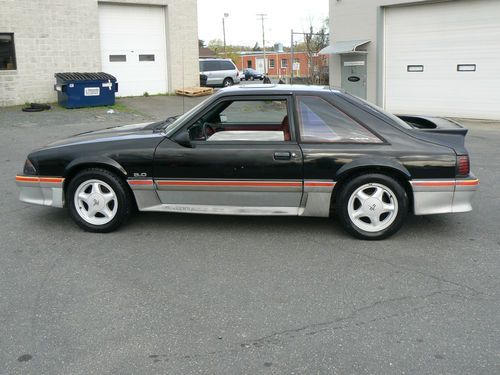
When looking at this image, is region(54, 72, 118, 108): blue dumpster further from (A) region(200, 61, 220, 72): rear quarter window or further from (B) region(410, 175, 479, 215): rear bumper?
(B) region(410, 175, 479, 215): rear bumper

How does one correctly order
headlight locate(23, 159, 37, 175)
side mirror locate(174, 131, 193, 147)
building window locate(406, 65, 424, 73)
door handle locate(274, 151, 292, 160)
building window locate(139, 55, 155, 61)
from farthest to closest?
building window locate(139, 55, 155, 61) → building window locate(406, 65, 424, 73) → headlight locate(23, 159, 37, 175) → side mirror locate(174, 131, 193, 147) → door handle locate(274, 151, 292, 160)

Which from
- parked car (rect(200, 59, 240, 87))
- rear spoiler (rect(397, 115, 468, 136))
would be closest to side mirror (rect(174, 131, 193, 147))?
rear spoiler (rect(397, 115, 468, 136))

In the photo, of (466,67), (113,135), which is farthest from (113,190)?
(466,67)

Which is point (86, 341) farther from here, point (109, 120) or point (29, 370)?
point (109, 120)

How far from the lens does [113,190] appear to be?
5273 millimetres

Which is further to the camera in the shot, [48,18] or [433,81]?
[48,18]

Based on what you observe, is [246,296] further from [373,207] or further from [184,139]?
[184,139]

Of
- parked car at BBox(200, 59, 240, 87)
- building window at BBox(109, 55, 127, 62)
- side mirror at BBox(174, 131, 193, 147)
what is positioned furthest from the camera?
parked car at BBox(200, 59, 240, 87)

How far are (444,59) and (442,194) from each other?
13.5 m

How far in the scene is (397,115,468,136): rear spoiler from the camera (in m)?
5.18

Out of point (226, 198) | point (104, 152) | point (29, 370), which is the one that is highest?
point (104, 152)

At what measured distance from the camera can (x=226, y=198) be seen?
520 cm

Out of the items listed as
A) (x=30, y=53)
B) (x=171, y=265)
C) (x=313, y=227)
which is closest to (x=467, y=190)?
(x=313, y=227)

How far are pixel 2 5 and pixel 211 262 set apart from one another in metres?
17.3
